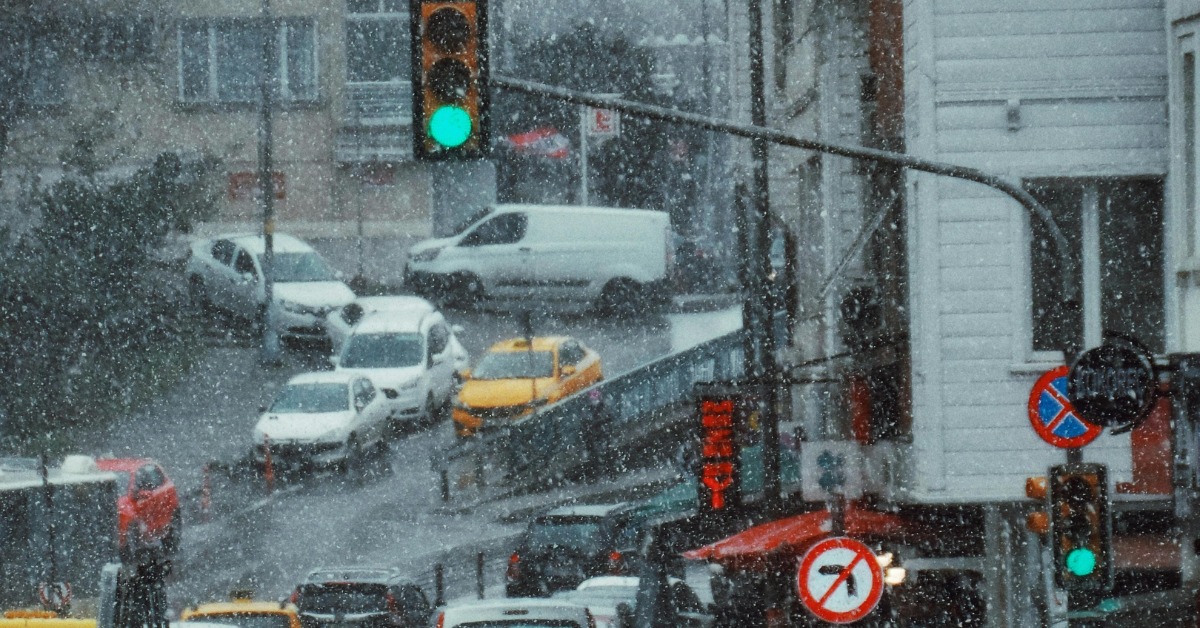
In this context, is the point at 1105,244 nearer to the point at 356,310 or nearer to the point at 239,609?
the point at 239,609

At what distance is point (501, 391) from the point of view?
31375mm

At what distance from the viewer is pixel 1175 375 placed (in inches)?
350

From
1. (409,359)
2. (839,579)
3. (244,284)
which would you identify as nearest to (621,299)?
(409,359)

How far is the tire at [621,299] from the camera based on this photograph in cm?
3609

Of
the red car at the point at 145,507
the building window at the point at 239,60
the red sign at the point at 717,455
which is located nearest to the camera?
the red sign at the point at 717,455

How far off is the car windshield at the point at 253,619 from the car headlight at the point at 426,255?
1948 centimetres

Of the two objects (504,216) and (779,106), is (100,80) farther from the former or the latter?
(779,106)

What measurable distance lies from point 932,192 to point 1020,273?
3.59 feet

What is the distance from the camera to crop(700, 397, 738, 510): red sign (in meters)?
18.2

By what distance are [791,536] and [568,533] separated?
6576 mm

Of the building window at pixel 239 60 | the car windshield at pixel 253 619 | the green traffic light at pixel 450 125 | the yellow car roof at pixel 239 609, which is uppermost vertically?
the building window at pixel 239 60

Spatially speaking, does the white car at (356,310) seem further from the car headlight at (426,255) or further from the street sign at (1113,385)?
the street sign at (1113,385)

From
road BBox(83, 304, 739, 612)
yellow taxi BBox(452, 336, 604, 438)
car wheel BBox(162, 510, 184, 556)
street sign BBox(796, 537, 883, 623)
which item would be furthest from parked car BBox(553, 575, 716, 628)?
yellow taxi BBox(452, 336, 604, 438)

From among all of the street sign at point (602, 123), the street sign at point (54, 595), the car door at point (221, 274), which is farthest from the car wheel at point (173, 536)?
the street sign at point (602, 123)
